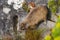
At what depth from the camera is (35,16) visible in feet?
10.7

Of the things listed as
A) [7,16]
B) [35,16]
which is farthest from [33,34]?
[7,16]

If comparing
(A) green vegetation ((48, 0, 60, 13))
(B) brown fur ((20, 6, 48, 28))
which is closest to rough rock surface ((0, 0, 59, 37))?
(B) brown fur ((20, 6, 48, 28))

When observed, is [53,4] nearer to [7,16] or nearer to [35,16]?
[35,16]

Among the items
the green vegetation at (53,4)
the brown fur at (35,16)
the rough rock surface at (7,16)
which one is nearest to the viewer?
the green vegetation at (53,4)

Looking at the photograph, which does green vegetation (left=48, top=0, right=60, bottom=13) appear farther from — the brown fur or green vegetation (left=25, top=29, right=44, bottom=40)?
green vegetation (left=25, top=29, right=44, bottom=40)

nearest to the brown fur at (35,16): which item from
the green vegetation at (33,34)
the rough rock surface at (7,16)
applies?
the green vegetation at (33,34)

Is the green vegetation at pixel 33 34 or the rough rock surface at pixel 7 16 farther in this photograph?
the rough rock surface at pixel 7 16

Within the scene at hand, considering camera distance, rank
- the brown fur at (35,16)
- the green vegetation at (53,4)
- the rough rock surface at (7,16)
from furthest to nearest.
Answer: the rough rock surface at (7,16) → the brown fur at (35,16) → the green vegetation at (53,4)

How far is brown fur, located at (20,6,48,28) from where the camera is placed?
3236mm

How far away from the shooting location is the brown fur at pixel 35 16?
324 centimetres

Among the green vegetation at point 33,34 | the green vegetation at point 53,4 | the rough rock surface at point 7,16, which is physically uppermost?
the green vegetation at point 53,4

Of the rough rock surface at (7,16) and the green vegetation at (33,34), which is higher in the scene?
the rough rock surface at (7,16)

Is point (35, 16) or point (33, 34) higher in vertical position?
point (35, 16)

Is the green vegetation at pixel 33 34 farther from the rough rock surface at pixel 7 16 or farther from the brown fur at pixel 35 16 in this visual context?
the rough rock surface at pixel 7 16
